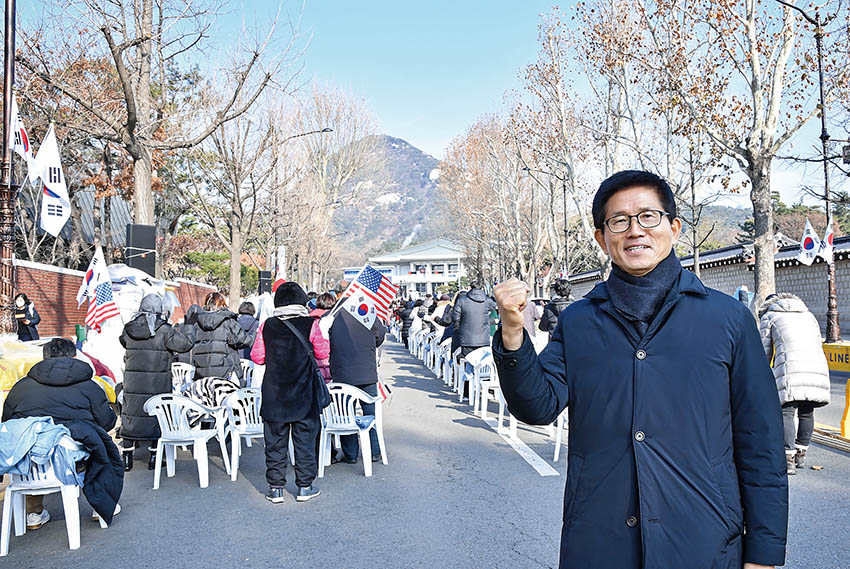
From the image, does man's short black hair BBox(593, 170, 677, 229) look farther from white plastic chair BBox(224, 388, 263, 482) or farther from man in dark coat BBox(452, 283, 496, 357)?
man in dark coat BBox(452, 283, 496, 357)

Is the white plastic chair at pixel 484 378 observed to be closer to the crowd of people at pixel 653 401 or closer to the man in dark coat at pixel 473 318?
the man in dark coat at pixel 473 318

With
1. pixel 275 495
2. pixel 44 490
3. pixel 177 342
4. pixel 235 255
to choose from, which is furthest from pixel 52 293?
pixel 44 490

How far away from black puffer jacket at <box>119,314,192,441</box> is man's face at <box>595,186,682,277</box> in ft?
18.8

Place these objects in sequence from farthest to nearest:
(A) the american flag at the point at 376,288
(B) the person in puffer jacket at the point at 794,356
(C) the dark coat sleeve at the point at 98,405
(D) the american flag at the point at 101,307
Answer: (D) the american flag at the point at 101,307 → (A) the american flag at the point at 376,288 → (B) the person in puffer jacket at the point at 794,356 → (C) the dark coat sleeve at the point at 98,405

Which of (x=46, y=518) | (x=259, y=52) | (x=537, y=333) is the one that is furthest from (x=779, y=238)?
(x=46, y=518)

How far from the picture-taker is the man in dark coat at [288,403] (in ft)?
20.4

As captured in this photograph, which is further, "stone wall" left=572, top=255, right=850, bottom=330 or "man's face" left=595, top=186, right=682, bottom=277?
"stone wall" left=572, top=255, right=850, bottom=330

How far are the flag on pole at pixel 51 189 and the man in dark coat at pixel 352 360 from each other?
5.23 meters

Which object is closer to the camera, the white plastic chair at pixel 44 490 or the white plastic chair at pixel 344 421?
the white plastic chair at pixel 44 490

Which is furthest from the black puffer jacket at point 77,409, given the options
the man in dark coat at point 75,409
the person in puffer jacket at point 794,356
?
the person in puffer jacket at point 794,356

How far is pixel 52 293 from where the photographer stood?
21047mm

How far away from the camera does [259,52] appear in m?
13.6

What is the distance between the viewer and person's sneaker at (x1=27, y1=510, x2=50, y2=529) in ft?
18.0

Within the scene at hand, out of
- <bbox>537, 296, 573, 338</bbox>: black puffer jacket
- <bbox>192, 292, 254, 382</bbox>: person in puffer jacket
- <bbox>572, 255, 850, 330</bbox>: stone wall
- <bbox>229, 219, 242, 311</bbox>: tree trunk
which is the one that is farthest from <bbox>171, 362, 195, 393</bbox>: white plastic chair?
<bbox>229, 219, 242, 311</bbox>: tree trunk
